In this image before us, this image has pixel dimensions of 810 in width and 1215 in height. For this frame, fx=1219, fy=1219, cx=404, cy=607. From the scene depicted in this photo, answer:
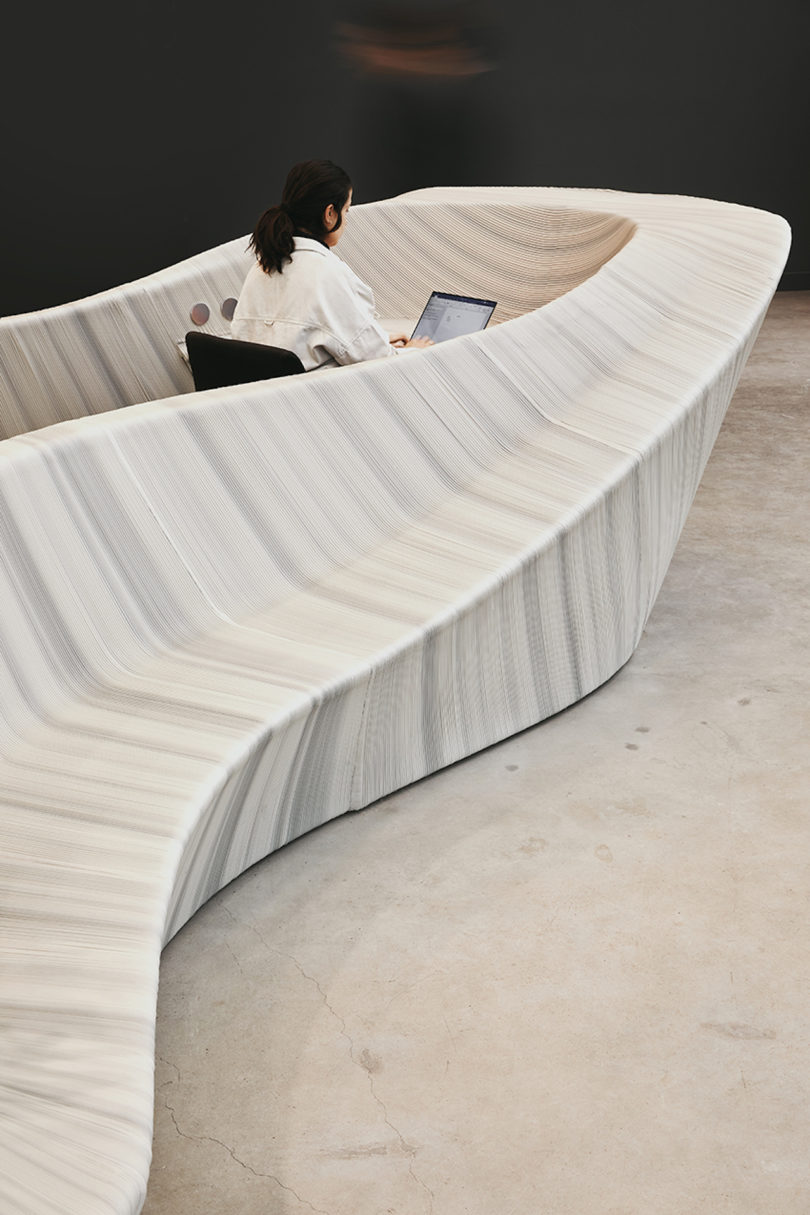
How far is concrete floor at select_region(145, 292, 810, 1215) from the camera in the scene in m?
1.17

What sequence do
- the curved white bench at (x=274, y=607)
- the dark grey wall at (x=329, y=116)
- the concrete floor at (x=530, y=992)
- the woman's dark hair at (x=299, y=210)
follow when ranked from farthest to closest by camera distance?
the dark grey wall at (x=329, y=116), the woman's dark hair at (x=299, y=210), the concrete floor at (x=530, y=992), the curved white bench at (x=274, y=607)

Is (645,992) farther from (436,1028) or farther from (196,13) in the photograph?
(196,13)

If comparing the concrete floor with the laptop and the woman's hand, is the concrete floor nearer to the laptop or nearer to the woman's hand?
the woman's hand

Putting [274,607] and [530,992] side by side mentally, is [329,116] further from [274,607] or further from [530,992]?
[530,992]

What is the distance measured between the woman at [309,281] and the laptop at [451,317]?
592 millimetres

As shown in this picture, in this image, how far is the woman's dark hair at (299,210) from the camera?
238 cm

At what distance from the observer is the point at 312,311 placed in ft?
7.89

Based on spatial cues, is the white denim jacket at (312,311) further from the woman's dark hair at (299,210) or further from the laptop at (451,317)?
the laptop at (451,317)

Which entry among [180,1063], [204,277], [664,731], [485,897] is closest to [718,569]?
[664,731]

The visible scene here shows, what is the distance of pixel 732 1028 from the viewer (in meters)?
1.34

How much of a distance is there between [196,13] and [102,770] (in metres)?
3.98

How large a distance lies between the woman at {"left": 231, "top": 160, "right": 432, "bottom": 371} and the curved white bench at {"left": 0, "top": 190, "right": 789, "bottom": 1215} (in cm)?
48

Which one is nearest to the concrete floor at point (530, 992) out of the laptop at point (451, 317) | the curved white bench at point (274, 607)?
the curved white bench at point (274, 607)

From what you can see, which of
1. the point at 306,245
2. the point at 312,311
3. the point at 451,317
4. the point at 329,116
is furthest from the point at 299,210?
the point at 329,116
